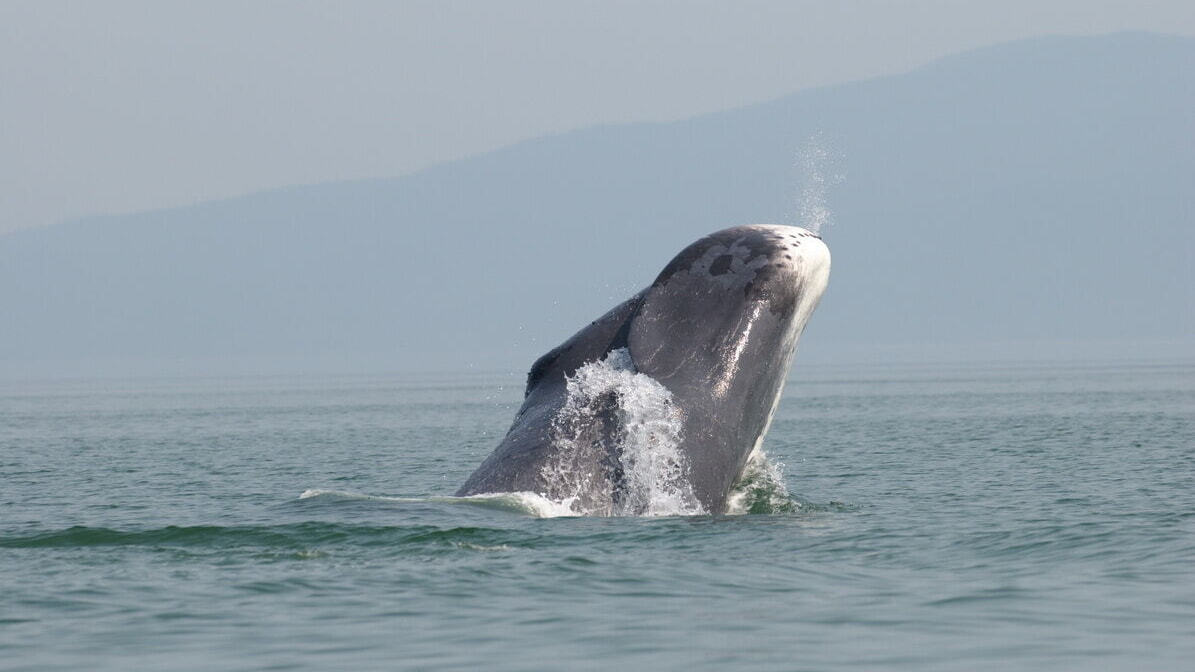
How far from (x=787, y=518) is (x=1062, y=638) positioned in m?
4.99

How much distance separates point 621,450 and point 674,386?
74 cm

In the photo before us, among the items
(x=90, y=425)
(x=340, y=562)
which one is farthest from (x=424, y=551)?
(x=90, y=425)

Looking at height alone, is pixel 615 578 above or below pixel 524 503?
below

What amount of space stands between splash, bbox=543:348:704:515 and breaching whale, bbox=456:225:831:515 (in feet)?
0.04

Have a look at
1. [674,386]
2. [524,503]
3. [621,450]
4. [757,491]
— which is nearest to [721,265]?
[674,386]

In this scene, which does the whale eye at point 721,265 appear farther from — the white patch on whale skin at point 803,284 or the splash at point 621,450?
the splash at point 621,450

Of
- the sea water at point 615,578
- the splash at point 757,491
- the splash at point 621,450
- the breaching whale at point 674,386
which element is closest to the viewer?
the sea water at point 615,578

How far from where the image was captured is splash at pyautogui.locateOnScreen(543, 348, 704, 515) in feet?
43.9

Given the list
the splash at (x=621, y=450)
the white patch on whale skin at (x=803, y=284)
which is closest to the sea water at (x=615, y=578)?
the splash at (x=621, y=450)

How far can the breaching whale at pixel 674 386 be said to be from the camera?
44.4ft

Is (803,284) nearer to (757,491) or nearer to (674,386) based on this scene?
(674,386)

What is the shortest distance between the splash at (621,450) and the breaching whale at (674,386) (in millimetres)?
11

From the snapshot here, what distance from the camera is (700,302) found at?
1417 centimetres

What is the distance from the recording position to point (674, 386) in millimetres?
13836
